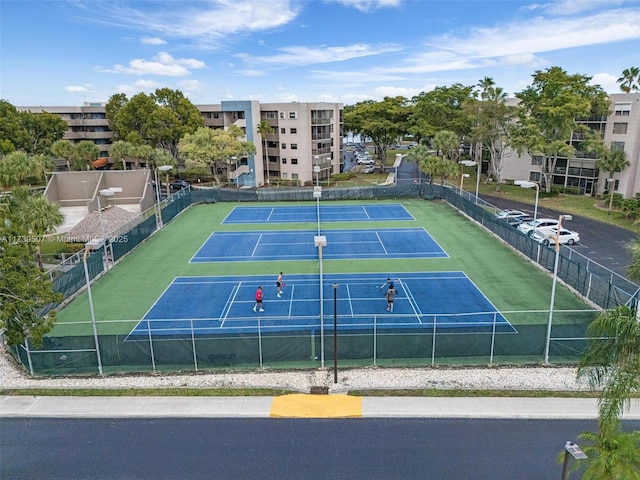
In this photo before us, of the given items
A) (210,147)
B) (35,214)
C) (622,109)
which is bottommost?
(35,214)

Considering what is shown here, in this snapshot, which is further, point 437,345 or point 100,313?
point 100,313

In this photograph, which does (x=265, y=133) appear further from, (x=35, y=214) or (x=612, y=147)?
(x=612, y=147)

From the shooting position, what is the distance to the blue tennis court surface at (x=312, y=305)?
70.0 ft

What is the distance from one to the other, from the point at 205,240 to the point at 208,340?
67.8ft

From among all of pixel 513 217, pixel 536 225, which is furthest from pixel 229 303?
pixel 513 217

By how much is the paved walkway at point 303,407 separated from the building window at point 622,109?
4311 cm

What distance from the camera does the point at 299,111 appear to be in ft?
213

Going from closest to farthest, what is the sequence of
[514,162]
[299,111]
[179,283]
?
[179,283] → [514,162] → [299,111]

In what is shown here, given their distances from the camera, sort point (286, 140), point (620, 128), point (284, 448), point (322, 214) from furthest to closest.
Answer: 1. point (286, 140)
2. point (620, 128)
3. point (322, 214)
4. point (284, 448)

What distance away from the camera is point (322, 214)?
46719mm

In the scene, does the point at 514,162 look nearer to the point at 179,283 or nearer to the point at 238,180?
the point at 238,180

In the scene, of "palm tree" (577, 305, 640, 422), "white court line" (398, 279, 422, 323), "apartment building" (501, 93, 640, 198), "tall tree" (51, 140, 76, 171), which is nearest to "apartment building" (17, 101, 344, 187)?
"tall tree" (51, 140, 76, 171)

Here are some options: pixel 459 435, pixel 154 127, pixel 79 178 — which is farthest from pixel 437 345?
pixel 154 127

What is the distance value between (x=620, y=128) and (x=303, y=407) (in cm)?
4907
